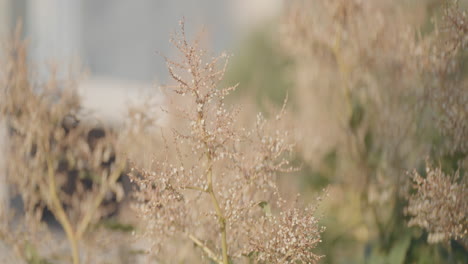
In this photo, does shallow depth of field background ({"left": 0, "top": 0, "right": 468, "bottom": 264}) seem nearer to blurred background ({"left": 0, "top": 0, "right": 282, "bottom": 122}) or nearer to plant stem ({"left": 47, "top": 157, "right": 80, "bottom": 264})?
plant stem ({"left": 47, "top": 157, "right": 80, "bottom": 264})

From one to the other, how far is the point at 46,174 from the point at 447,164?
30 centimetres


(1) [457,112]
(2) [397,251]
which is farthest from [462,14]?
(2) [397,251]

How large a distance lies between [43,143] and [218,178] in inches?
6.4

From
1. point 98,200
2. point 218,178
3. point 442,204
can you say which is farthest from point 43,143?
point 442,204

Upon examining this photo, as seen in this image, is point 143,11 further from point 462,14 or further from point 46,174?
point 462,14

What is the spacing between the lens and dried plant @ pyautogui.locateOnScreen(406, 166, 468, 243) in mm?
331

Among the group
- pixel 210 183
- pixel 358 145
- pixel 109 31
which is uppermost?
pixel 109 31

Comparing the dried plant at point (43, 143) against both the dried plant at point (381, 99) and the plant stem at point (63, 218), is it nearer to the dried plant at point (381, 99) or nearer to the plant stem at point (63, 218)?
the plant stem at point (63, 218)

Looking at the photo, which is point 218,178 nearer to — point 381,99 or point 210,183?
point 210,183

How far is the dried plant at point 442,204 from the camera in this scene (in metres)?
0.33

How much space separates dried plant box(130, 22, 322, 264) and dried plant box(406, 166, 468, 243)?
7cm

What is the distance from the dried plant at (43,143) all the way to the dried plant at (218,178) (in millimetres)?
126

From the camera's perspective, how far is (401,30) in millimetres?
437

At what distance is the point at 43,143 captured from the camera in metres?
0.45
